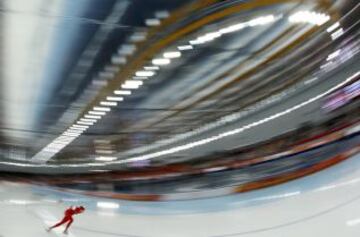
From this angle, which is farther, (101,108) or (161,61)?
(101,108)

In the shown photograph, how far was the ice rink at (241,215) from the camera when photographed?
351 cm

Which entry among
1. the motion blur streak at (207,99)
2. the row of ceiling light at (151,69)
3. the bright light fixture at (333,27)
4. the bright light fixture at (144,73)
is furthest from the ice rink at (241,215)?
the bright light fixture at (144,73)

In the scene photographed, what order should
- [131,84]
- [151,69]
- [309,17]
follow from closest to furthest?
[309,17] < [151,69] < [131,84]

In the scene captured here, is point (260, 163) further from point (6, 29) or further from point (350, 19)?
point (6, 29)

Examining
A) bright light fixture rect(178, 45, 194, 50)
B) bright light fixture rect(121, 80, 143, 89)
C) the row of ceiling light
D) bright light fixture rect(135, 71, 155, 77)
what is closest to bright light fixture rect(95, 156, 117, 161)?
the row of ceiling light

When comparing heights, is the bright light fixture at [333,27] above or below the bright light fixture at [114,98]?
above

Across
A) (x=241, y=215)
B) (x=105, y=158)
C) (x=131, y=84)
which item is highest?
(x=105, y=158)

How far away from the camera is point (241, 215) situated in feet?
14.1

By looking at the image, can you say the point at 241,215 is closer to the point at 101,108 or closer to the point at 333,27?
the point at 333,27

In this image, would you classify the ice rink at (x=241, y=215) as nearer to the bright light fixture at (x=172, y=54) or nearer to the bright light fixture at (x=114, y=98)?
the bright light fixture at (x=114, y=98)

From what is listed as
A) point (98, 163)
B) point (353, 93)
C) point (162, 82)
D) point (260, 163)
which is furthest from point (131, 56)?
point (98, 163)

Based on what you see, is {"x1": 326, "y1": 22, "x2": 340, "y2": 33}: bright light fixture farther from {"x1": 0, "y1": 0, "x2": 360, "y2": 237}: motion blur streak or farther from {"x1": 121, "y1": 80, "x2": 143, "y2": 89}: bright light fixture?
{"x1": 121, "y1": 80, "x2": 143, "y2": 89}: bright light fixture

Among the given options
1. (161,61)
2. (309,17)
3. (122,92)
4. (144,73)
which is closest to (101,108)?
(122,92)

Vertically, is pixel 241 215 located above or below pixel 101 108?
below
